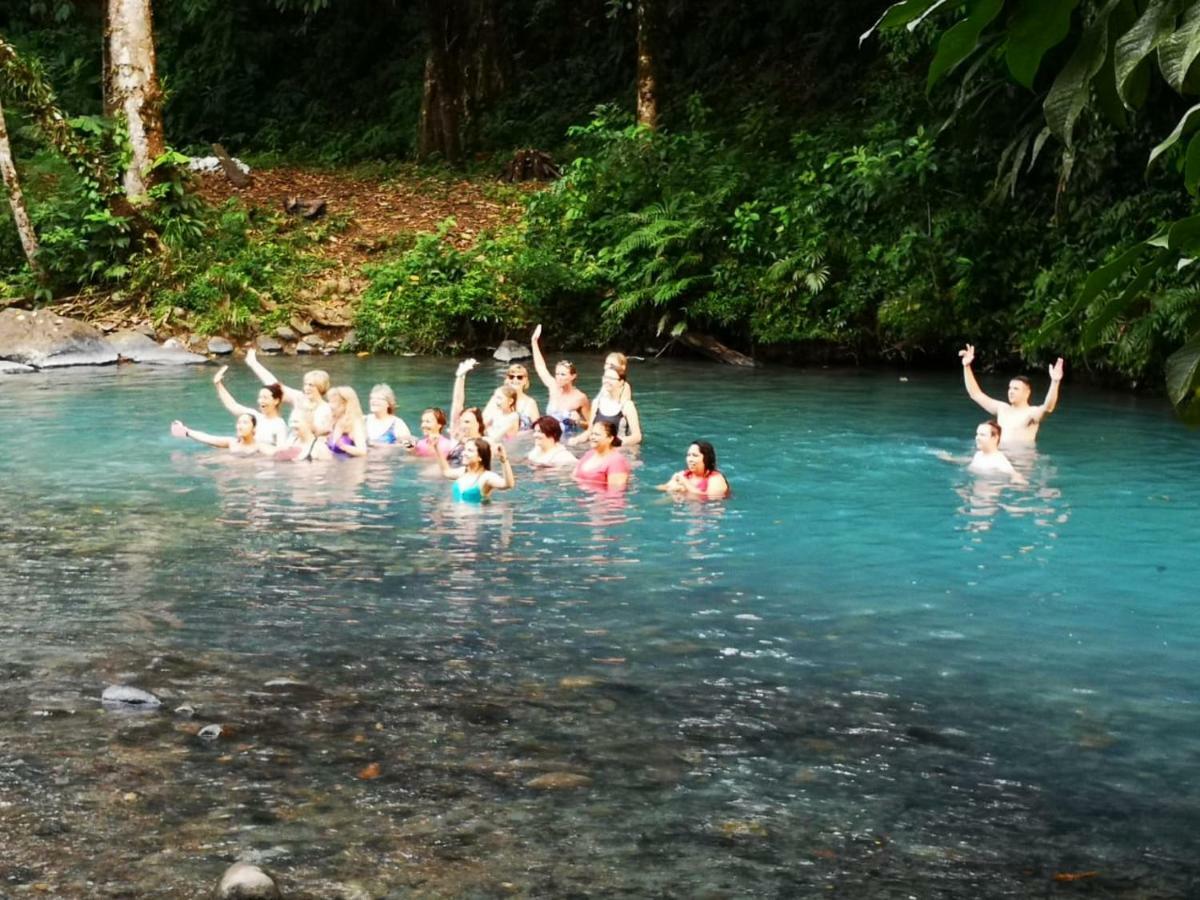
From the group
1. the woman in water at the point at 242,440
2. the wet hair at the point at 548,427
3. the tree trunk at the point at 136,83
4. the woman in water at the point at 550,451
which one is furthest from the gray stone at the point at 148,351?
the wet hair at the point at 548,427

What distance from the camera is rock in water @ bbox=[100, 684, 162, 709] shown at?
23.2 feet

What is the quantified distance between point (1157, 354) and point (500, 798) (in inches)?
571

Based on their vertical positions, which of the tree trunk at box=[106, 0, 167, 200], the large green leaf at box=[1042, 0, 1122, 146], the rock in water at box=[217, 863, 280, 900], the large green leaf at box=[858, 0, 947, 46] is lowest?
the rock in water at box=[217, 863, 280, 900]

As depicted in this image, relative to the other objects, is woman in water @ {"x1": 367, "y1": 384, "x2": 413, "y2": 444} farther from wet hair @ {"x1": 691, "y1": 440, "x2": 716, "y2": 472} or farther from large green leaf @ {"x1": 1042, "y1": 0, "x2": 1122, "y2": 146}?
large green leaf @ {"x1": 1042, "y1": 0, "x2": 1122, "y2": 146}

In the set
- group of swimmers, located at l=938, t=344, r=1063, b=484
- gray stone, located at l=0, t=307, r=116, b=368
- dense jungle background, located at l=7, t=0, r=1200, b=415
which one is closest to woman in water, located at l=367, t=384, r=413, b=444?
group of swimmers, located at l=938, t=344, r=1063, b=484

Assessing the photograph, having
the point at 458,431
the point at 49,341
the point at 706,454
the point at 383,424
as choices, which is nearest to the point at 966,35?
the point at 706,454

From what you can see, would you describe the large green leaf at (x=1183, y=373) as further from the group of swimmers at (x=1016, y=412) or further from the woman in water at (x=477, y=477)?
the group of swimmers at (x=1016, y=412)

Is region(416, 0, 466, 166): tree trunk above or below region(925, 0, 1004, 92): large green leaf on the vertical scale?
above

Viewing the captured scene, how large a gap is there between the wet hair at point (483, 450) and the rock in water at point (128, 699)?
19.4 ft

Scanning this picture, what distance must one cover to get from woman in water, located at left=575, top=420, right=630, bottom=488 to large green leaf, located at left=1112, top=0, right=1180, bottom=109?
37.6 ft

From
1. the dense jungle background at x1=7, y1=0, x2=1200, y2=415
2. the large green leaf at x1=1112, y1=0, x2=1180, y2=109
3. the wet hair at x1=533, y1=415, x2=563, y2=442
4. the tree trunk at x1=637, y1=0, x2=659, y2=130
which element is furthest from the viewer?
the tree trunk at x1=637, y1=0, x2=659, y2=130

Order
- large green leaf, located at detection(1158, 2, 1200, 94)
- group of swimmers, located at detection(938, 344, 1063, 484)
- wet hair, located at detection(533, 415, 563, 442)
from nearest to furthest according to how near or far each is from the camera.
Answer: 1. large green leaf, located at detection(1158, 2, 1200, 94)
2. wet hair, located at detection(533, 415, 563, 442)
3. group of swimmers, located at detection(938, 344, 1063, 484)

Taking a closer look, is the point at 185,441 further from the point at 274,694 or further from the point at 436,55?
the point at 436,55

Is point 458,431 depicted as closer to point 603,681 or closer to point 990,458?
point 990,458
